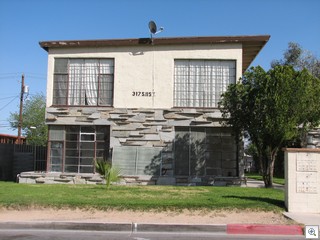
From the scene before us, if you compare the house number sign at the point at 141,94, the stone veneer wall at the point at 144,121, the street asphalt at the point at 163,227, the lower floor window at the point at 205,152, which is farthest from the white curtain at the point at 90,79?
the street asphalt at the point at 163,227

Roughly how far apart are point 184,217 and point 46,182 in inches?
442

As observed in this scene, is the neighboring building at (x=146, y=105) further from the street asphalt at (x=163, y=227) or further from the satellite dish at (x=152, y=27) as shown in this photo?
the street asphalt at (x=163, y=227)

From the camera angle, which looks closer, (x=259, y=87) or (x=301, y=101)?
(x=301, y=101)

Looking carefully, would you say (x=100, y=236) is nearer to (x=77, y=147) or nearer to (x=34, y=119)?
(x=77, y=147)

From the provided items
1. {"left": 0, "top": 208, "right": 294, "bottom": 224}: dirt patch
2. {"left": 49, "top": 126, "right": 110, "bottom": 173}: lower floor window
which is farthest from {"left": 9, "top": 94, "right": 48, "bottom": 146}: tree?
{"left": 0, "top": 208, "right": 294, "bottom": 224}: dirt patch

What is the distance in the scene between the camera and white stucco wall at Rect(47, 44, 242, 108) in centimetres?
2039

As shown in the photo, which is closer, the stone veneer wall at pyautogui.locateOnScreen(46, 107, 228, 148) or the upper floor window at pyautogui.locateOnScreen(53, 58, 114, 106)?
the stone veneer wall at pyautogui.locateOnScreen(46, 107, 228, 148)

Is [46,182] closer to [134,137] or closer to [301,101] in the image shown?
[134,137]

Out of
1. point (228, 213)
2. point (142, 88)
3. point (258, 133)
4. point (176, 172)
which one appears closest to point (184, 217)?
point (228, 213)

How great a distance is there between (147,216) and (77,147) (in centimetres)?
1084

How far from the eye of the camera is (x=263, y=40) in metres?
19.8

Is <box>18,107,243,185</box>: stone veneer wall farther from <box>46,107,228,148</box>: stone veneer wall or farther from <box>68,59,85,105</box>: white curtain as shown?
Answer: <box>68,59,85,105</box>: white curtain

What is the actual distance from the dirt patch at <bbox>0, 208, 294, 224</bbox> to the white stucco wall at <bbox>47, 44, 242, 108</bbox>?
988 centimetres

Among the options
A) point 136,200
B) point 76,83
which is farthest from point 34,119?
point 136,200
